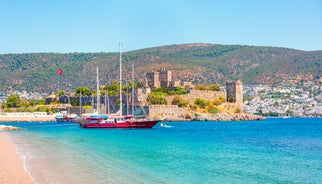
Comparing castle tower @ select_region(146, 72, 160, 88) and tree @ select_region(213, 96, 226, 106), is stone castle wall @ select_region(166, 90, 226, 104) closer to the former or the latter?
tree @ select_region(213, 96, 226, 106)

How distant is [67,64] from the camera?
142 metres

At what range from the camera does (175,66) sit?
12044 cm

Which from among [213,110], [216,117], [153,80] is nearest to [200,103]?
[213,110]

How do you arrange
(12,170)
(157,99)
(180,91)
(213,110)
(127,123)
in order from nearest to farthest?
(12,170), (127,123), (157,99), (213,110), (180,91)

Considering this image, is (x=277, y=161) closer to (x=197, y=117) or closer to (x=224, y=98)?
(x=197, y=117)

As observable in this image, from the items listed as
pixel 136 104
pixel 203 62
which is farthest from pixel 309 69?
pixel 136 104

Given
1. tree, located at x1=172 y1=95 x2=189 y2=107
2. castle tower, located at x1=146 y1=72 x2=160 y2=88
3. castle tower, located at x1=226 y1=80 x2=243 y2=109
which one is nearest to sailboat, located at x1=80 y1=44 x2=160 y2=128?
tree, located at x1=172 y1=95 x2=189 y2=107

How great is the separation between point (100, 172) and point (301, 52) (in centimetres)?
12538

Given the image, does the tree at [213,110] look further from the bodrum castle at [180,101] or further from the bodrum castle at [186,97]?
the bodrum castle at [186,97]

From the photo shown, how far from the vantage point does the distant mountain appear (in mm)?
120250

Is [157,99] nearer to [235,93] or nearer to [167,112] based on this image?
[167,112]

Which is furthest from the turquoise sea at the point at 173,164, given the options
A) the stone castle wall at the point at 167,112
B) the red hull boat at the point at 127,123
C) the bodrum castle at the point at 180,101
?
the stone castle wall at the point at 167,112

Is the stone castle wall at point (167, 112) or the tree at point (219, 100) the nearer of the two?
the stone castle wall at point (167, 112)

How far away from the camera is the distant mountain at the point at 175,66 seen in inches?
4734
